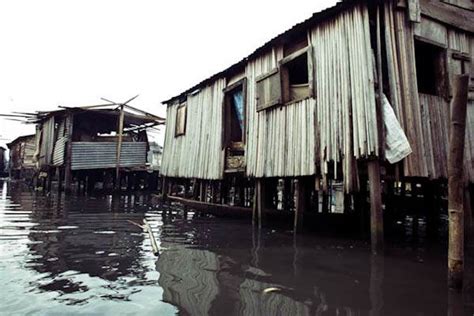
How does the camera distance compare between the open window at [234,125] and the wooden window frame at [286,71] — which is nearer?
the wooden window frame at [286,71]

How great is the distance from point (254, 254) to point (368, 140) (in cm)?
295

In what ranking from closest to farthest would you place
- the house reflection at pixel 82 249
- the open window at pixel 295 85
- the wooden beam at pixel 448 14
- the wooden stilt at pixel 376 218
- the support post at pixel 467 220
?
the house reflection at pixel 82 249 → the wooden stilt at pixel 376 218 → the support post at pixel 467 220 → the wooden beam at pixel 448 14 → the open window at pixel 295 85

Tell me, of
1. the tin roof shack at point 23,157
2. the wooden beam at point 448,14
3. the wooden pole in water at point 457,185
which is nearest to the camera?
the wooden pole in water at point 457,185

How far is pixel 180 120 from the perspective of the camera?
49.8 ft

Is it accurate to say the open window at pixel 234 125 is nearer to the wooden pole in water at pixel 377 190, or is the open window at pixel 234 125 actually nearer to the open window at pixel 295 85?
the open window at pixel 295 85

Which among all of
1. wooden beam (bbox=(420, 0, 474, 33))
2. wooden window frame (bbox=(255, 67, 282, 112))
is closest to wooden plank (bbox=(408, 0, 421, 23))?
wooden beam (bbox=(420, 0, 474, 33))

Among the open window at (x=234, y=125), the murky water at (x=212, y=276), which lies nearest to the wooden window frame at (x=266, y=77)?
the open window at (x=234, y=125)

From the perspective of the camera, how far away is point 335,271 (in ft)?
17.2

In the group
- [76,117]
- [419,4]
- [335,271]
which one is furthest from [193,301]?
[76,117]

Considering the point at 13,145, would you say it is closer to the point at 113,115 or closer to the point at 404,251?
the point at 113,115

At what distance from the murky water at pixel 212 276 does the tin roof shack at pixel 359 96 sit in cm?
150

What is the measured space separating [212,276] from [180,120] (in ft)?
36.2

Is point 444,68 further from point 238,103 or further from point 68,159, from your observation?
point 68,159

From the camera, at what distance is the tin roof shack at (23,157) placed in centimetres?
3484
